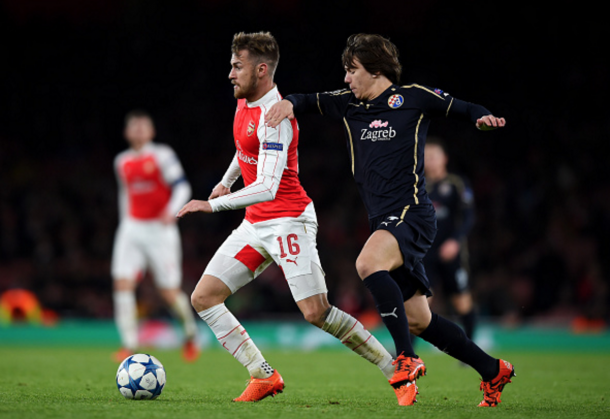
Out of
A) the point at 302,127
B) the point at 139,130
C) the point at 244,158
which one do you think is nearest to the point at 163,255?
the point at 139,130

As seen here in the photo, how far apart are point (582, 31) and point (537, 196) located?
13.3 feet

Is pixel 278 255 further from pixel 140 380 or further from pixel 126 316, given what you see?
pixel 126 316

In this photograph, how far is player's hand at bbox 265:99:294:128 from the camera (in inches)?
180

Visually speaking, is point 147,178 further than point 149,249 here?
Yes

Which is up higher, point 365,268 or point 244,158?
point 244,158

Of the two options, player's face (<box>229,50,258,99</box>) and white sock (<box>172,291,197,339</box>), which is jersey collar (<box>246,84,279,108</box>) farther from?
white sock (<box>172,291,197,339</box>)

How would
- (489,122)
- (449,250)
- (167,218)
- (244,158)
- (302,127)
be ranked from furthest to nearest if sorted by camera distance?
1. (302,127)
2. (167,218)
3. (449,250)
4. (244,158)
5. (489,122)

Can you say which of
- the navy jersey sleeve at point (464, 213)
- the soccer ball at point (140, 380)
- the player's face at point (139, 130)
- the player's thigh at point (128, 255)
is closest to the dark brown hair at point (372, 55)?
the soccer ball at point (140, 380)

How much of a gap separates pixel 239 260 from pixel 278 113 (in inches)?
38.6

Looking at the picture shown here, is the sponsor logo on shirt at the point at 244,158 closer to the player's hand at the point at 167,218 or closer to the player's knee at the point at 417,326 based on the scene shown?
the player's knee at the point at 417,326

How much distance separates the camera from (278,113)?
15.0ft

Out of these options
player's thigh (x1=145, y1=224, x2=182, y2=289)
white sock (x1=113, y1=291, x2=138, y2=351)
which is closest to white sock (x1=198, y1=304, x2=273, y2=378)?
white sock (x1=113, y1=291, x2=138, y2=351)

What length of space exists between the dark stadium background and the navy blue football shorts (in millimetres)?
9414

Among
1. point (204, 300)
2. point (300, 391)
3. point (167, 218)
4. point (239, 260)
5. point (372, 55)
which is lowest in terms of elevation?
point (300, 391)
